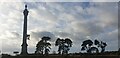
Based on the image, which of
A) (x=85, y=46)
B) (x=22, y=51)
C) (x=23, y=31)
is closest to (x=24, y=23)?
(x=23, y=31)

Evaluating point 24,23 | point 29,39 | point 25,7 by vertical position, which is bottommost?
point 29,39

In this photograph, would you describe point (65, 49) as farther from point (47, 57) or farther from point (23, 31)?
point (47, 57)

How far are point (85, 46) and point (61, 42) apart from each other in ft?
19.8

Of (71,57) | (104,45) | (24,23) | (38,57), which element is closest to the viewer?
(71,57)

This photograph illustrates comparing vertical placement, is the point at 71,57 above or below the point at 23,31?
Result: below

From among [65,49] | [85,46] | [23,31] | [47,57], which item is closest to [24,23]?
[23,31]

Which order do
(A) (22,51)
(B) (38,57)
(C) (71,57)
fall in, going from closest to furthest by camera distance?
1. (C) (71,57)
2. (B) (38,57)
3. (A) (22,51)

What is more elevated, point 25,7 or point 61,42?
point 25,7

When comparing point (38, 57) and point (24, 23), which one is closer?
point (38, 57)

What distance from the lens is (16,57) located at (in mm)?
41125

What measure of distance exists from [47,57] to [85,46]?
2285 cm

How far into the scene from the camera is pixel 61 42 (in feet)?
196

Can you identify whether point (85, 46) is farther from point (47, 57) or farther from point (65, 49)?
point (47, 57)

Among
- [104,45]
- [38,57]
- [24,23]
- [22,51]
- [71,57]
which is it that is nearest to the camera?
[71,57]
